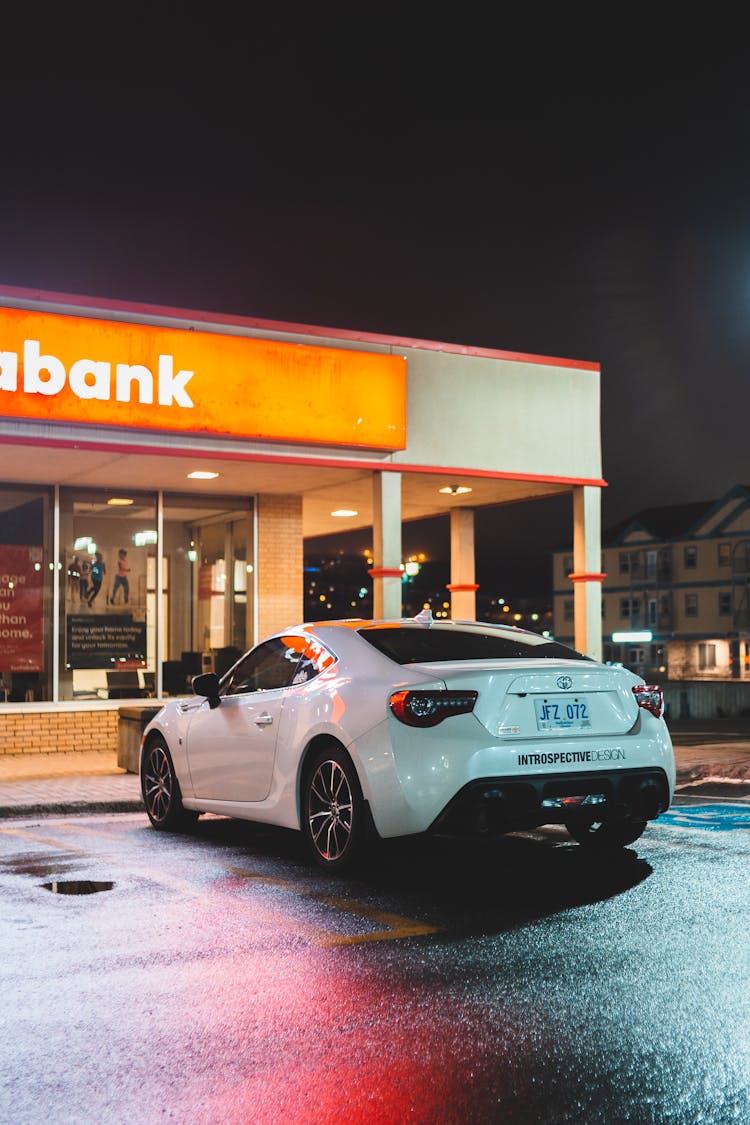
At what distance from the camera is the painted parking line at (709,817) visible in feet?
31.1

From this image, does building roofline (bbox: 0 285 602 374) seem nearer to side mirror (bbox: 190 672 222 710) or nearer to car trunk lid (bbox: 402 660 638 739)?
side mirror (bbox: 190 672 222 710)

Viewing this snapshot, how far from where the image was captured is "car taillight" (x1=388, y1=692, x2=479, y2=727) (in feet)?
23.0

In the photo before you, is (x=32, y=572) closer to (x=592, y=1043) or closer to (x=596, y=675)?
(x=596, y=675)

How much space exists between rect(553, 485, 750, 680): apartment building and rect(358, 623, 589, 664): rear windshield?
220ft

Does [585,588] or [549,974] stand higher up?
[585,588]

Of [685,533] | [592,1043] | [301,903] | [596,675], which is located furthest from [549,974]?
[685,533]

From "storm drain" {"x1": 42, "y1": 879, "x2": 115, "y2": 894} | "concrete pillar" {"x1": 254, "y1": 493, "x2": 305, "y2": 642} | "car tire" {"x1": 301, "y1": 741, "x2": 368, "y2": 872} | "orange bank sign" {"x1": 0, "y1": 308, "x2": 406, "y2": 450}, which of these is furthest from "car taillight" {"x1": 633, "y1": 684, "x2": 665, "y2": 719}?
"concrete pillar" {"x1": 254, "y1": 493, "x2": 305, "y2": 642}

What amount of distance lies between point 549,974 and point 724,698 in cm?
2392

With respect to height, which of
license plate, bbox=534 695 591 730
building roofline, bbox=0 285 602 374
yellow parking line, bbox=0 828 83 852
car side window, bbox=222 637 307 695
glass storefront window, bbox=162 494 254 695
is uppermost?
building roofline, bbox=0 285 602 374

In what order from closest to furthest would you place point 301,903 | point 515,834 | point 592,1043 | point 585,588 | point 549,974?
point 592,1043 < point 549,974 < point 301,903 < point 515,834 < point 585,588

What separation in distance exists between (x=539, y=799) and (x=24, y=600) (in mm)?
11820

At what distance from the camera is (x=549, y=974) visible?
5.19 metres

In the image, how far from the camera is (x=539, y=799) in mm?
6949

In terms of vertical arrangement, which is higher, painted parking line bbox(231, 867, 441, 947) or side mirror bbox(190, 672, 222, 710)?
side mirror bbox(190, 672, 222, 710)
